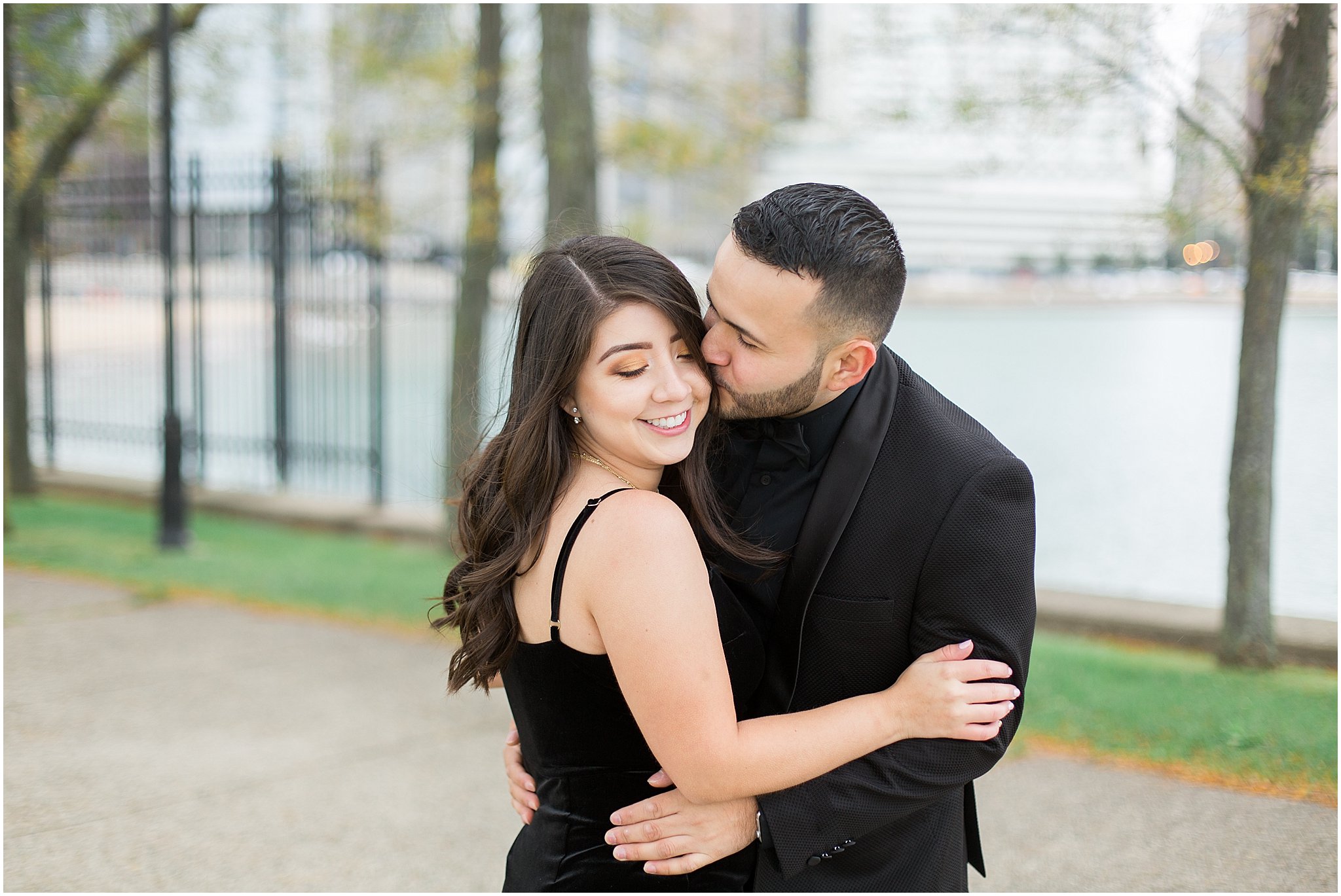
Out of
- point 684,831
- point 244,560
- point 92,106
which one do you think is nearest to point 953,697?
point 684,831

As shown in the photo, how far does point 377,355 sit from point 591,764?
8749 mm

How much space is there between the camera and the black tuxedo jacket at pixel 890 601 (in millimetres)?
1971

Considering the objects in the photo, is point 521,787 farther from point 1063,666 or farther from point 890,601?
point 1063,666

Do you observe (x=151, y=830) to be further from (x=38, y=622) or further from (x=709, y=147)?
(x=709, y=147)

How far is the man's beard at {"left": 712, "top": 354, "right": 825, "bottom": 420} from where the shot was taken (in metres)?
2.13

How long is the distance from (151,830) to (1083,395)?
10179mm

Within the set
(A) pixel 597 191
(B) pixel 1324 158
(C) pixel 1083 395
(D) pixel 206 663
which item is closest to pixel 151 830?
(D) pixel 206 663

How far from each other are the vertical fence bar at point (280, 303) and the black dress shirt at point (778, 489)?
937cm

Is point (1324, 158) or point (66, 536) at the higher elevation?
point (1324, 158)

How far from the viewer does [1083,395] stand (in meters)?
12.0

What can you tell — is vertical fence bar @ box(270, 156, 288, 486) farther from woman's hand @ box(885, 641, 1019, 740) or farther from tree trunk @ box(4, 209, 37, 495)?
woman's hand @ box(885, 641, 1019, 740)

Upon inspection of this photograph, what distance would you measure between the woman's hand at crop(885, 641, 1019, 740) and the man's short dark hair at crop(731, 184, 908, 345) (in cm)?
61

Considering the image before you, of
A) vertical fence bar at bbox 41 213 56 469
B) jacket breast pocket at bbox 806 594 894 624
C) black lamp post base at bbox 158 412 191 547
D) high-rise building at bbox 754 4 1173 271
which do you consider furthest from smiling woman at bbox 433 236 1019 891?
vertical fence bar at bbox 41 213 56 469

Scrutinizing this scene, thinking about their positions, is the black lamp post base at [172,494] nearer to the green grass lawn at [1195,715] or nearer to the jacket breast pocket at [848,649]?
the green grass lawn at [1195,715]
